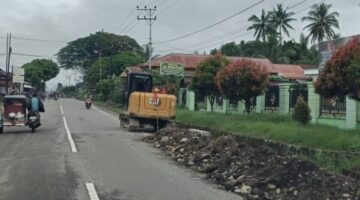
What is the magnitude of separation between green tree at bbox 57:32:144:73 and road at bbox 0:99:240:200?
9991 cm

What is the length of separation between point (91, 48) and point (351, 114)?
111 m

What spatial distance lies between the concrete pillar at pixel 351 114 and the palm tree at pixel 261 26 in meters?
71.3

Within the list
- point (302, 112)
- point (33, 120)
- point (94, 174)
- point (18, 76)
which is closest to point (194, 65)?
point (18, 76)

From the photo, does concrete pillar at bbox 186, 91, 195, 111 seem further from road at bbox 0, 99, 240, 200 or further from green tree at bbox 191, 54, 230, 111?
road at bbox 0, 99, 240, 200

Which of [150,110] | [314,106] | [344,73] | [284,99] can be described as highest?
[344,73]

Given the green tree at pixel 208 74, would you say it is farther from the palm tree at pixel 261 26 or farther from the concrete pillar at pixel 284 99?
the palm tree at pixel 261 26

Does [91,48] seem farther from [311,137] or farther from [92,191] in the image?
[92,191]

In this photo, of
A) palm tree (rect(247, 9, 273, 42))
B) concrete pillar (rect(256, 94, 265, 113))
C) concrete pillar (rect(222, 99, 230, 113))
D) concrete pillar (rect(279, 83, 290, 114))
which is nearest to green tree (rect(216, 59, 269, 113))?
concrete pillar (rect(279, 83, 290, 114))

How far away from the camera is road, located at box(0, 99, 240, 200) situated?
408 inches

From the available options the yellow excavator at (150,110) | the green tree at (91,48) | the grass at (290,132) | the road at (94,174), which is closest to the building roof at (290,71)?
the yellow excavator at (150,110)

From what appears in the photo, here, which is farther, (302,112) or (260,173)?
(302,112)

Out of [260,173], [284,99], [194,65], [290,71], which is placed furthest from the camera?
[194,65]

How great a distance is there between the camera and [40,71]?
138375 mm

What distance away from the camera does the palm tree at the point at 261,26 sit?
91.2 metres
